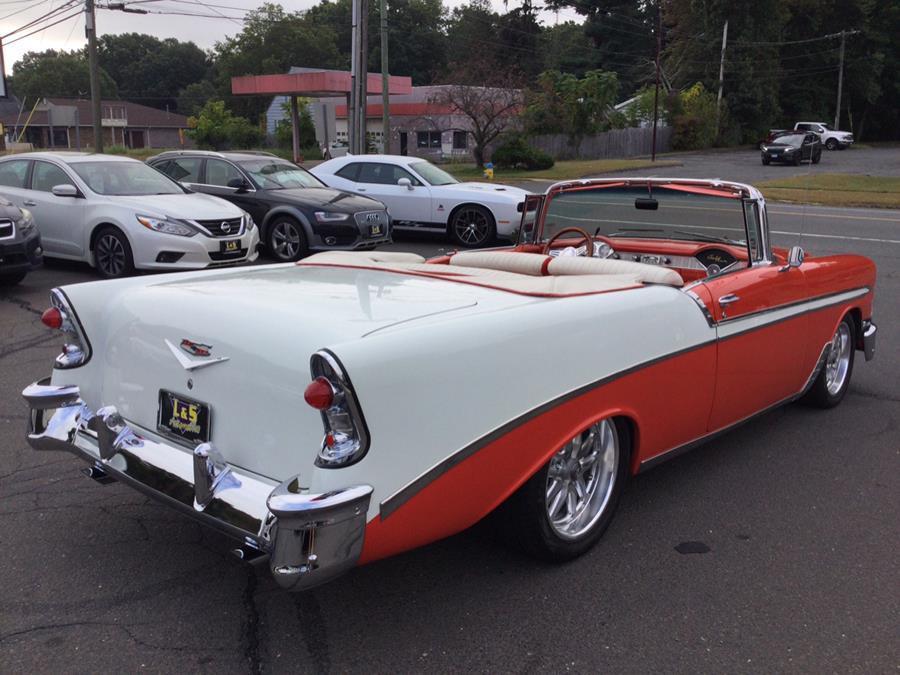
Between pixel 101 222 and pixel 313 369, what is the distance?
27.9 feet

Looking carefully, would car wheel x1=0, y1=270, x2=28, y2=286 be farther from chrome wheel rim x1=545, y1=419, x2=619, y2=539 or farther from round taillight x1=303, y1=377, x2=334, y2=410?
round taillight x1=303, y1=377, x2=334, y2=410

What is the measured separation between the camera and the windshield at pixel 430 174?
14.3 meters

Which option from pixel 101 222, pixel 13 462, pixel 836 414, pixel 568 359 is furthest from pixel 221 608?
pixel 101 222

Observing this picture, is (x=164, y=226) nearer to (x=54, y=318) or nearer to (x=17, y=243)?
(x=17, y=243)

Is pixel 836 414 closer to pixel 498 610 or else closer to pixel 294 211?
pixel 498 610

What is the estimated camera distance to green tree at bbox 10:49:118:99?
302 ft

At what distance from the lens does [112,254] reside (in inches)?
394

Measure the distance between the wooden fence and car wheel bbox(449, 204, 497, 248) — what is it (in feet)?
91.6

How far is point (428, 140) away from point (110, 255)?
4712cm

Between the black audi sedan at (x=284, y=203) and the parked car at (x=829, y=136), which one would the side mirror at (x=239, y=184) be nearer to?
the black audi sedan at (x=284, y=203)

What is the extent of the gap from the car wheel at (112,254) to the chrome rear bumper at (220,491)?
6690mm

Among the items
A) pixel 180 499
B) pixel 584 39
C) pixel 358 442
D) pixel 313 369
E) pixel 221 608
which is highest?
pixel 584 39

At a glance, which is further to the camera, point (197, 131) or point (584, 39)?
point (584, 39)

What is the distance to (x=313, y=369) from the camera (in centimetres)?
251
